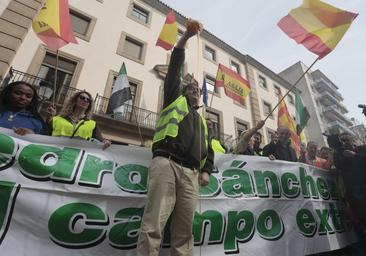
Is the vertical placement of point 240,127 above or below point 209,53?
below

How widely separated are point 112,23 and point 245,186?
1174 cm

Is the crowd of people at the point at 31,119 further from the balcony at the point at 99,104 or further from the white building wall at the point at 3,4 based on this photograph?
the white building wall at the point at 3,4

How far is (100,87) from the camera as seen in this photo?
10.2 meters

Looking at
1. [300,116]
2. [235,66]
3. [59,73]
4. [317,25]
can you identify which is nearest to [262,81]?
[235,66]

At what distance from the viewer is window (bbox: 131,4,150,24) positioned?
1341 centimetres

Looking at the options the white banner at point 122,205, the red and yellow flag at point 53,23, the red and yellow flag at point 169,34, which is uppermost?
the red and yellow flag at point 169,34

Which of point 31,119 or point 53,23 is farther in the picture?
point 53,23

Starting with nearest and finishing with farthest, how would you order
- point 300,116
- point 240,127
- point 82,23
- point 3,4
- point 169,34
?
point 300,116 < point 169,34 < point 3,4 < point 82,23 < point 240,127

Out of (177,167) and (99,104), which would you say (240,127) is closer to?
(99,104)

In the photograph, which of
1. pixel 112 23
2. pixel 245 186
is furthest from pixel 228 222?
pixel 112 23

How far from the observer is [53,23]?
4391mm

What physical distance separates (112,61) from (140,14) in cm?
458

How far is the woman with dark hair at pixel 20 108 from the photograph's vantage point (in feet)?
7.88

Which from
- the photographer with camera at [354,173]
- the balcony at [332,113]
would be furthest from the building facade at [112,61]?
the balcony at [332,113]
